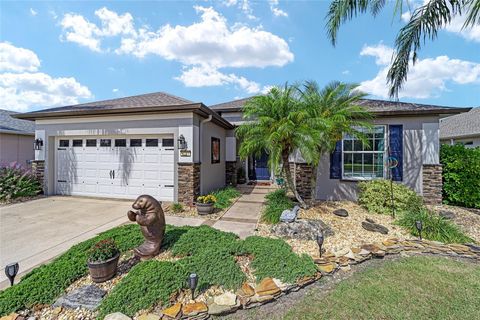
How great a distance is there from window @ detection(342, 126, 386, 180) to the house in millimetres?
31

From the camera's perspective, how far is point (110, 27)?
7.29 metres

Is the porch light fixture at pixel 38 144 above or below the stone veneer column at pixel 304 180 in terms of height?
above

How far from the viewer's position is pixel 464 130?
14.0 m

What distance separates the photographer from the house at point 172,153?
284 inches

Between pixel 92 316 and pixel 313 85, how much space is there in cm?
663

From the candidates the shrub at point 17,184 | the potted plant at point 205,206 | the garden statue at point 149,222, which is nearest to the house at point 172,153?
the shrub at point 17,184

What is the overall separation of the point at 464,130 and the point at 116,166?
20.5 meters

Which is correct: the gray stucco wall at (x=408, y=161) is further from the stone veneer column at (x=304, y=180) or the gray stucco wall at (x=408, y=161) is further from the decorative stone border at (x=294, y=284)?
the decorative stone border at (x=294, y=284)

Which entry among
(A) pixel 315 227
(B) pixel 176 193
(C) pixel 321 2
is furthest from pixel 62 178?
(C) pixel 321 2

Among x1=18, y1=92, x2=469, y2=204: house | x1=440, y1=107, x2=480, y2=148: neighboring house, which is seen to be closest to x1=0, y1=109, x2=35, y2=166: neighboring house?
x1=18, y1=92, x2=469, y2=204: house

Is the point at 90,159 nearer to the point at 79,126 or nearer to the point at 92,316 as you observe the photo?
the point at 79,126

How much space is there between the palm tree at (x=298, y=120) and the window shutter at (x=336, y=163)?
5.57ft

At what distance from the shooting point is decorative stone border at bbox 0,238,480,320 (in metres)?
2.47

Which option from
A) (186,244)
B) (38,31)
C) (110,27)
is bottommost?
(186,244)
